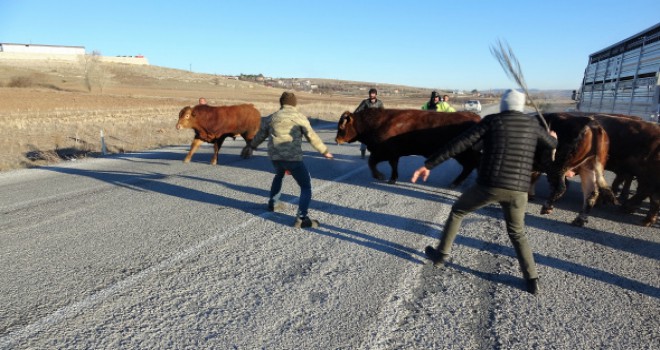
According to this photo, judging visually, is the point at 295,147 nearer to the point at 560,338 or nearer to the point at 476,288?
the point at 476,288

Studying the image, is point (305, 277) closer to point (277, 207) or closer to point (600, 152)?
point (277, 207)

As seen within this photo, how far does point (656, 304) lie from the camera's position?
3.80m

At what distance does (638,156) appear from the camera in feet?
20.9

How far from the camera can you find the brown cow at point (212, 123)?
10.6 metres

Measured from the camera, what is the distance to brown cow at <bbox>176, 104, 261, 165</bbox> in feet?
34.9

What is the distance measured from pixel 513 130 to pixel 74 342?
3.89 metres

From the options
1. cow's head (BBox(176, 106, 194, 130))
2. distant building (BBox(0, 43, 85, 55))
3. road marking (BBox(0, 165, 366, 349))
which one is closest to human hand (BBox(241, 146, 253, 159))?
cow's head (BBox(176, 106, 194, 130))

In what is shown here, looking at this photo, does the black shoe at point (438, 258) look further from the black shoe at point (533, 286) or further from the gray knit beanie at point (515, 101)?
the gray knit beanie at point (515, 101)

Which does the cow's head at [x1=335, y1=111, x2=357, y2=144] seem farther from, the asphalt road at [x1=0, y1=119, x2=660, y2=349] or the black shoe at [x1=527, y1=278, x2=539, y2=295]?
the black shoe at [x1=527, y1=278, x2=539, y2=295]

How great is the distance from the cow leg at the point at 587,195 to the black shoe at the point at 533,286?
2617mm

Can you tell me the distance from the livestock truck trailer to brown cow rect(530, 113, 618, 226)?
12.6 ft

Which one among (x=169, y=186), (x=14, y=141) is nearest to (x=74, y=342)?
(x=169, y=186)

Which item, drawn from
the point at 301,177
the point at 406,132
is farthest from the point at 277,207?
the point at 406,132

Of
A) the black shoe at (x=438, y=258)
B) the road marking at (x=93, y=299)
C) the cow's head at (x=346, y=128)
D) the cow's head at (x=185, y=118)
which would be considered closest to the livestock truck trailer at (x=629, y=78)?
the cow's head at (x=346, y=128)
